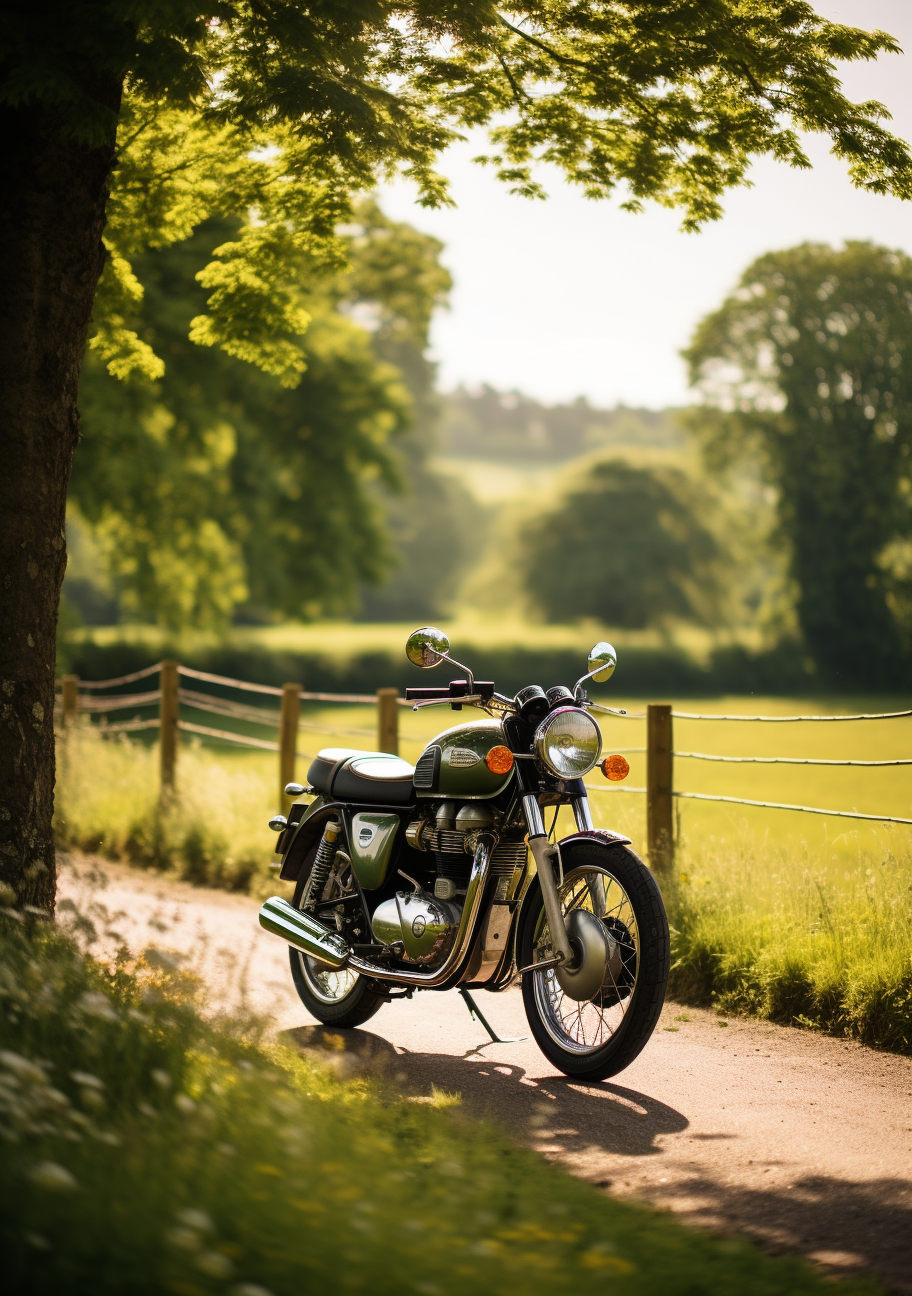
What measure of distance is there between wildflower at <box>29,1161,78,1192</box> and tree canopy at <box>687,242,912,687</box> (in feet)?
145

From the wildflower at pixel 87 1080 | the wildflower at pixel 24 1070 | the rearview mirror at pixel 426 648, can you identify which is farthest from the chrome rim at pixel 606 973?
the wildflower at pixel 24 1070

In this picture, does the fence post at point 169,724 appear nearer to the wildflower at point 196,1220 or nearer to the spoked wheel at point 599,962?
the spoked wheel at point 599,962

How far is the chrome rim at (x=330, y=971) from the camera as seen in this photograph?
6.15m

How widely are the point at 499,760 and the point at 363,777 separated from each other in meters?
1.20

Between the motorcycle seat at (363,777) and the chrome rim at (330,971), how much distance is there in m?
0.37

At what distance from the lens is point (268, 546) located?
3269 cm

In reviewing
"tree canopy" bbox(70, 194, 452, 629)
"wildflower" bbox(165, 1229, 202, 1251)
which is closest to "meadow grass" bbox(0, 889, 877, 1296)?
"wildflower" bbox(165, 1229, 202, 1251)

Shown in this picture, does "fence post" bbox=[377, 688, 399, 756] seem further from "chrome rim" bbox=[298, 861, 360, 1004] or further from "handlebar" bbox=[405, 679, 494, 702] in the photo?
"handlebar" bbox=[405, 679, 494, 702]

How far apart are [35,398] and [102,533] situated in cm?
2261

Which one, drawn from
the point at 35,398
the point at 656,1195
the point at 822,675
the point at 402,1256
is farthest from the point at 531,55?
the point at 822,675

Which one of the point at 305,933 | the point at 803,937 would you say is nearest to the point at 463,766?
the point at 305,933

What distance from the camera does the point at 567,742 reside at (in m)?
5.13

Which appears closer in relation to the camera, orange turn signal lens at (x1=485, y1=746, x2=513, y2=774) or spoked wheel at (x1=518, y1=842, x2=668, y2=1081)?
spoked wheel at (x1=518, y1=842, x2=668, y2=1081)

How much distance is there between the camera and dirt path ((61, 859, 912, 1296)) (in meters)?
3.86
